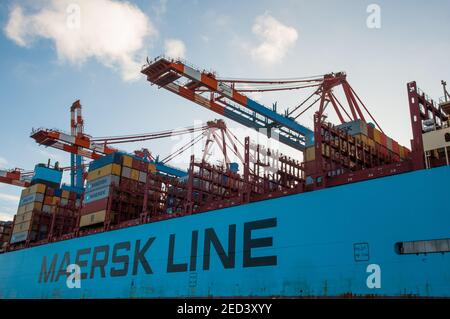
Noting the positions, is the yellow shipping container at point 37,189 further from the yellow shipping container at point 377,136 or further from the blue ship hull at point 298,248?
the yellow shipping container at point 377,136

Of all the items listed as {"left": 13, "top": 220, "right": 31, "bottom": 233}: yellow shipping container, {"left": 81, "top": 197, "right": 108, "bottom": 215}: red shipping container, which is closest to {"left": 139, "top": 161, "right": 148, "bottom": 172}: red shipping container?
{"left": 81, "top": 197, "right": 108, "bottom": 215}: red shipping container

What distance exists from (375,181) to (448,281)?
5.62m

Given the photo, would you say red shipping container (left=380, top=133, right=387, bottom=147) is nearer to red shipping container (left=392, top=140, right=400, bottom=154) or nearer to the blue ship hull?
red shipping container (left=392, top=140, right=400, bottom=154)

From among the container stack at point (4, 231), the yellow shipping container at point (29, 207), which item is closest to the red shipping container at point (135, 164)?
the yellow shipping container at point (29, 207)

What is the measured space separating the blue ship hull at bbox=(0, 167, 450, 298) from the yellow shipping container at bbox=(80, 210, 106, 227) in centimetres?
314

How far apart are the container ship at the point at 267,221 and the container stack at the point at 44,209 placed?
0.88 feet

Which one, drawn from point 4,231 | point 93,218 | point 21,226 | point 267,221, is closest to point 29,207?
point 21,226

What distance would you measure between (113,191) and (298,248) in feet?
68.6

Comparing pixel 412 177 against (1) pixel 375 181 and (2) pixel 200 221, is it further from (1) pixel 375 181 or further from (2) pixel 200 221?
(2) pixel 200 221

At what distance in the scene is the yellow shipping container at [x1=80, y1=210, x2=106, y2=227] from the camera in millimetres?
37500

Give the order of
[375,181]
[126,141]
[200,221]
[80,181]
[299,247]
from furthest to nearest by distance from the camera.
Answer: [80,181], [126,141], [200,221], [299,247], [375,181]

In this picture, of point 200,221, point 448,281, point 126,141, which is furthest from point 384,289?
point 126,141

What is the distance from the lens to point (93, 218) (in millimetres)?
38781

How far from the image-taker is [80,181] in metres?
57.0
